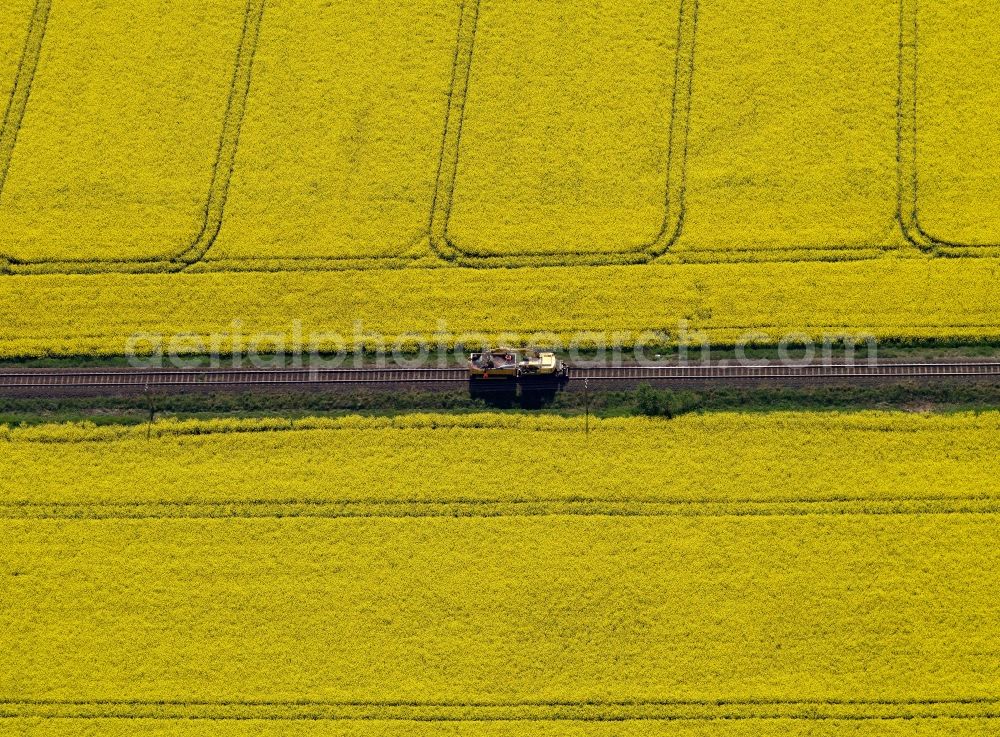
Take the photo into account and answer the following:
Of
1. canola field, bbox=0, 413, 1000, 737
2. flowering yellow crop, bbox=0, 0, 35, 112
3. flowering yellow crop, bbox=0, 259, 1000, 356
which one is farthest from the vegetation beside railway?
flowering yellow crop, bbox=0, 0, 35, 112

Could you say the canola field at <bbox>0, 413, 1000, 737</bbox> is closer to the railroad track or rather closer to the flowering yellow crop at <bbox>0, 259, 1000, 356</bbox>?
the railroad track

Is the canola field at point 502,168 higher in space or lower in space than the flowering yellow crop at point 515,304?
higher

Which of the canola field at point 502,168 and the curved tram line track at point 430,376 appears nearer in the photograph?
the curved tram line track at point 430,376

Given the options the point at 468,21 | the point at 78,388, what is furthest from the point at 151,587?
the point at 468,21

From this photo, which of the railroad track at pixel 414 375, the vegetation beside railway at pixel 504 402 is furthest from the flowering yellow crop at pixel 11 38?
the vegetation beside railway at pixel 504 402

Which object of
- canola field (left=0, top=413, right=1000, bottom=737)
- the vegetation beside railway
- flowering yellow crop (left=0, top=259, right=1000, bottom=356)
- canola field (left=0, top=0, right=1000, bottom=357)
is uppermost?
canola field (left=0, top=0, right=1000, bottom=357)

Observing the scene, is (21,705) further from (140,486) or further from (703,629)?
(703,629)

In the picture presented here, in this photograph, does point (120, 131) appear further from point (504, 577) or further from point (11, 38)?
point (504, 577)

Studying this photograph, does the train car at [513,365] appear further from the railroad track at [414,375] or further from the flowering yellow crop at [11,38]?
the flowering yellow crop at [11,38]
